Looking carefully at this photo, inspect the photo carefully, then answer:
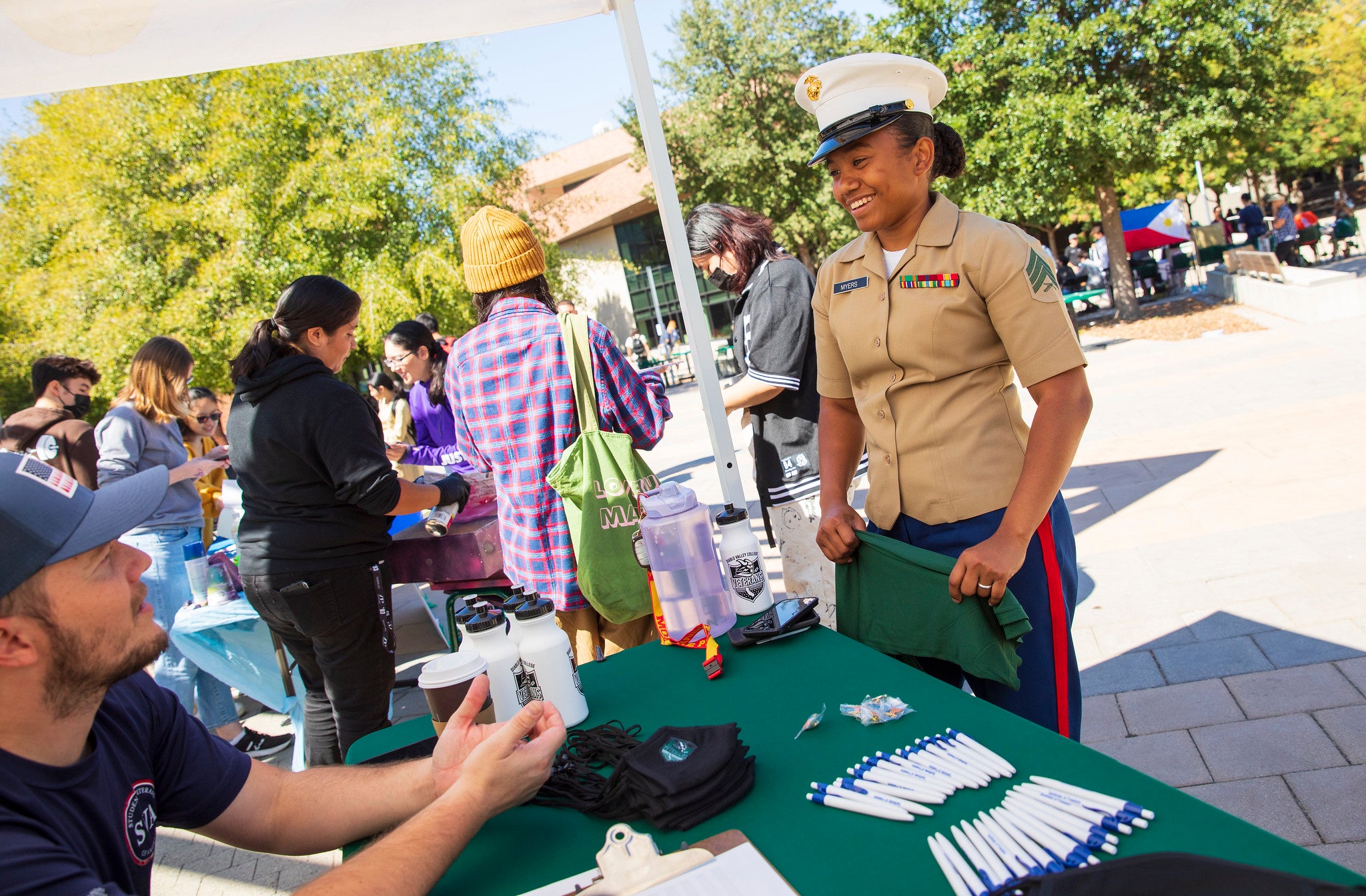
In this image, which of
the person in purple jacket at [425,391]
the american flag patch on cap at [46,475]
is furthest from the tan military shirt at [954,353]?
the person in purple jacket at [425,391]

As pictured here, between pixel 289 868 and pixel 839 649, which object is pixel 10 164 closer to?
pixel 289 868

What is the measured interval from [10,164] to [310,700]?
24982 mm

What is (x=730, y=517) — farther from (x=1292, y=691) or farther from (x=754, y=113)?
(x=754, y=113)

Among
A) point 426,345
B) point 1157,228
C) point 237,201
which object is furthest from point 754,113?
point 426,345

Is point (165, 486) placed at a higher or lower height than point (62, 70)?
lower

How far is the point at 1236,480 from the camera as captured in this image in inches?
222

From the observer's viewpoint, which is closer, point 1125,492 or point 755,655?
point 755,655

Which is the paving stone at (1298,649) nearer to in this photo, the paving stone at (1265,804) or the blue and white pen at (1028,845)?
the paving stone at (1265,804)

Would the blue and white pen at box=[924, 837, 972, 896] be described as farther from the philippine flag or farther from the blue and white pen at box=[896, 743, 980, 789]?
the philippine flag

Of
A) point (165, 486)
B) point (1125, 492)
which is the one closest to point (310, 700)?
point (165, 486)

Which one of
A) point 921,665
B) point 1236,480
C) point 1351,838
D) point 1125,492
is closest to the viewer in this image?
point 921,665

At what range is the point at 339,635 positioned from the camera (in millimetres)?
3016

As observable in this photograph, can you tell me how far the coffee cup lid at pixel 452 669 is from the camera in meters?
1.75

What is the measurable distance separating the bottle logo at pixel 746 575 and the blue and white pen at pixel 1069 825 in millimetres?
1047
